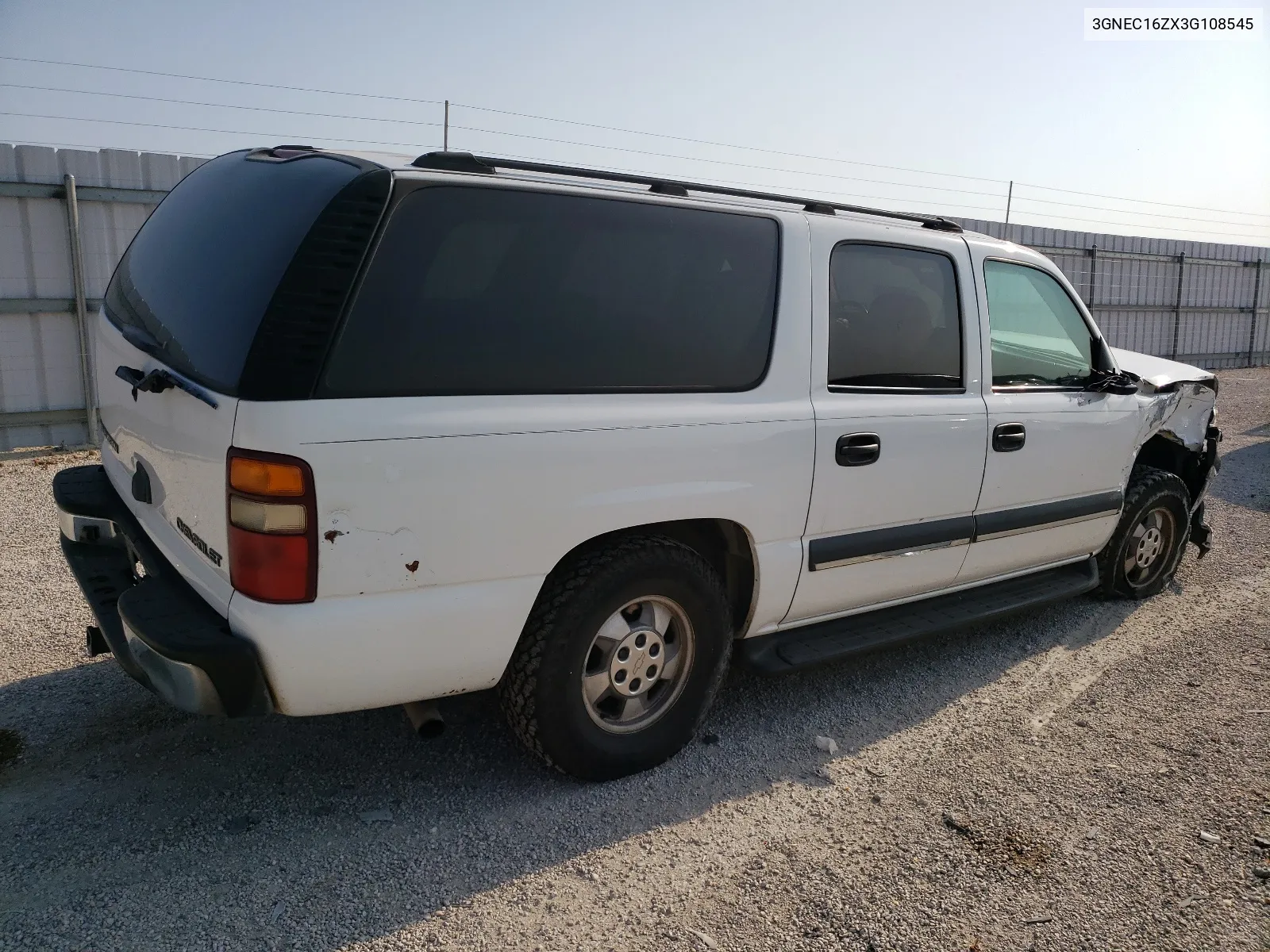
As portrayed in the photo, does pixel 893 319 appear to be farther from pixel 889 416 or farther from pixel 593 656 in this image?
pixel 593 656

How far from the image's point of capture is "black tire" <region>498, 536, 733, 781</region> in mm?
2795

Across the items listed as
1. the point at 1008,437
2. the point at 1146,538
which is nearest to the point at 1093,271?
the point at 1146,538

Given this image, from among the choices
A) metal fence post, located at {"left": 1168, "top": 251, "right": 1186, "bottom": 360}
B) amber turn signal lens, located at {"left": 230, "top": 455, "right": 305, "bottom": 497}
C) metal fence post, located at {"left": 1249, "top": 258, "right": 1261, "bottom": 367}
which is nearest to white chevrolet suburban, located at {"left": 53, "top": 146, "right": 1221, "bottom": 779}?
amber turn signal lens, located at {"left": 230, "top": 455, "right": 305, "bottom": 497}

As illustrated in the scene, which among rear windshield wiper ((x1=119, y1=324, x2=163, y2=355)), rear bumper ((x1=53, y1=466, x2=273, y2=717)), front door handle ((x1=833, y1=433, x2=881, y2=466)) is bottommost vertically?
rear bumper ((x1=53, y1=466, x2=273, y2=717))

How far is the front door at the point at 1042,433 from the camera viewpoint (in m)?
3.93

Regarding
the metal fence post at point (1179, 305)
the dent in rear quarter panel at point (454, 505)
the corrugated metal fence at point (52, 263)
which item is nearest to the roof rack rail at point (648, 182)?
the dent in rear quarter panel at point (454, 505)

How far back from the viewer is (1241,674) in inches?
166

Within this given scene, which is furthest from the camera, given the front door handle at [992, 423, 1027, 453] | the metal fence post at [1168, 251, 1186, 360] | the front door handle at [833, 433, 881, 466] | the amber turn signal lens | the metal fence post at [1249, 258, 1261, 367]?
the metal fence post at [1249, 258, 1261, 367]

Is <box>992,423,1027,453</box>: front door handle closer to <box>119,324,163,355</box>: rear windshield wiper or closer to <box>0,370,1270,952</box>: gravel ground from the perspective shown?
<box>0,370,1270,952</box>: gravel ground

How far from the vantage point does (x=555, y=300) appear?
2.75m

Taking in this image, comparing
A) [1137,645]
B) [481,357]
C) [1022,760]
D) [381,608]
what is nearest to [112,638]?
[381,608]

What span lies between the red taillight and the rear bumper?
174 millimetres

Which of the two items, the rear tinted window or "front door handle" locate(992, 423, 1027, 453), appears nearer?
the rear tinted window

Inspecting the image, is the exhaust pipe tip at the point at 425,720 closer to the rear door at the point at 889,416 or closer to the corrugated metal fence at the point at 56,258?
the rear door at the point at 889,416
